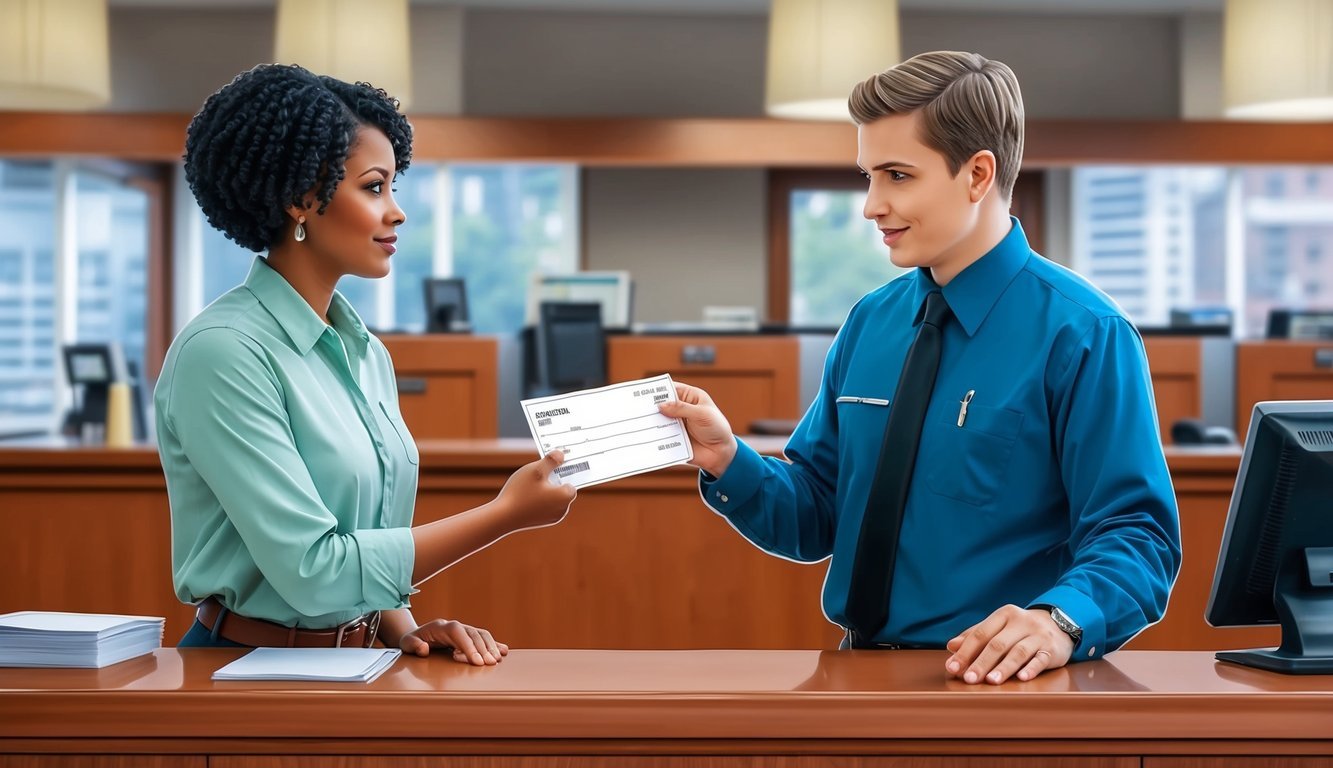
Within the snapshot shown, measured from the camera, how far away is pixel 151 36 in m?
7.97

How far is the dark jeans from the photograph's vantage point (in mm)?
1532

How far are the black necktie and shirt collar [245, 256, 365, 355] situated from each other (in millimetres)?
721

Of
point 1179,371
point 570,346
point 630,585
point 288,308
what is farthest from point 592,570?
point 1179,371

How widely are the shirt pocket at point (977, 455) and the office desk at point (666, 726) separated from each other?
0.95 feet

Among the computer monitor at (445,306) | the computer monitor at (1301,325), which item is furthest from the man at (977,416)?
the computer monitor at (1301,325)

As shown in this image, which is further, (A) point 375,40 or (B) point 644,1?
(B) point 644,1

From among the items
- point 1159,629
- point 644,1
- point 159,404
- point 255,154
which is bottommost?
point 1159,629

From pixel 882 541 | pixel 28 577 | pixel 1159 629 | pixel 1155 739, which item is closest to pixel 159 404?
pixel 882 541

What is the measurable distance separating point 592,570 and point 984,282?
67.3 inches

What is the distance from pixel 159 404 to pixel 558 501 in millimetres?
476

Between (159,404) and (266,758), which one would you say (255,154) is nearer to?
(159,404)

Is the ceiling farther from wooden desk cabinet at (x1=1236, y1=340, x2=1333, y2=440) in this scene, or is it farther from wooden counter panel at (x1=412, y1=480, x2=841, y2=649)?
wooden counter panel at (x1=412, y1=480, x2=841, y2=649)

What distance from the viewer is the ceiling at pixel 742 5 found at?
7.82m

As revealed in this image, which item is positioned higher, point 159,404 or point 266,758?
point 159,404
